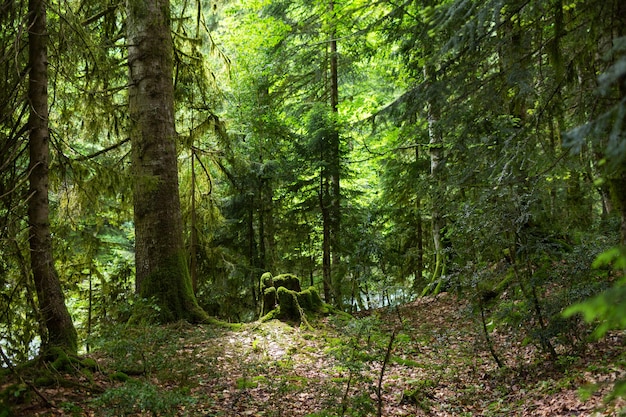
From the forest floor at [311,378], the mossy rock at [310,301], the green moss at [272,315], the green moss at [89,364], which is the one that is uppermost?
the mossy rock at [310,301]

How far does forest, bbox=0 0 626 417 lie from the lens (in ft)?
13.9

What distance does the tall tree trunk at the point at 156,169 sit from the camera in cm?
720

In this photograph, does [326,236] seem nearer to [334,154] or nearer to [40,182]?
[334,154]

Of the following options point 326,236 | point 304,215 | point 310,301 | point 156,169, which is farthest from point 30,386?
point 304,215

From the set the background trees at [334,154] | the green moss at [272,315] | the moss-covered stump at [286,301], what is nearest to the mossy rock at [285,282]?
the moss-covered stump at [286,301]

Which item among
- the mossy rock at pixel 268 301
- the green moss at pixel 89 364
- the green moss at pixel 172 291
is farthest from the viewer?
the mossy rock at pixel 268 301

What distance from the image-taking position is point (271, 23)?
12047 mm

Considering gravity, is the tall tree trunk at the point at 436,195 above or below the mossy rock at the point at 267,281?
above

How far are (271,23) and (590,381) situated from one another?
35.0ft

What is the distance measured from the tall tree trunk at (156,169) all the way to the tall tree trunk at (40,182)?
2.58 m

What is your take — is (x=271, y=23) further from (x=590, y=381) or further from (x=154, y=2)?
(x=590, y=381)

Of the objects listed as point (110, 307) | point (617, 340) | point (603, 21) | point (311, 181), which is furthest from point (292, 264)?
point (603, 21)

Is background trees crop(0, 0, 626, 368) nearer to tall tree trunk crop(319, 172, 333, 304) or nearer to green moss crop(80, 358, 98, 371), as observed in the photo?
tall tree trunk crop(319, 172, 333, 304)

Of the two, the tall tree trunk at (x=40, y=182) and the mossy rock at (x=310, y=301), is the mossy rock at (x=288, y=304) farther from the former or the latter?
the tall tree trunk at (x=40, y=182)
